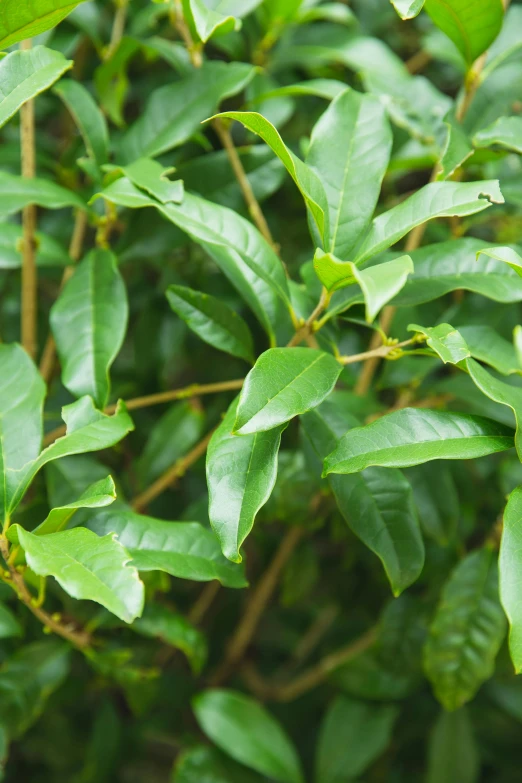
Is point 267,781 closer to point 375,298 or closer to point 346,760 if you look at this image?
point 346,760

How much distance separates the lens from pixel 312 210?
584 millimetres

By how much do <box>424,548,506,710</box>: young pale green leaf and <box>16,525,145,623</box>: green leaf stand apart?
1.74 feet

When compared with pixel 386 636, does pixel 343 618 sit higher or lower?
lower

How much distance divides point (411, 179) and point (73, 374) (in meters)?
0.87

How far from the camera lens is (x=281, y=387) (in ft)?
1.82

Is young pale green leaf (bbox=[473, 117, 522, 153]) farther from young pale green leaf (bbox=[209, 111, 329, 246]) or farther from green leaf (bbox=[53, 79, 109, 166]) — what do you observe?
green leaf (bbox=[53, 79, 109, 166])

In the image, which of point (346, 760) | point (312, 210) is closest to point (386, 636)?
point (346, 760)

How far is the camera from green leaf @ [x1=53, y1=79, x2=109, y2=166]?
0.81 meters

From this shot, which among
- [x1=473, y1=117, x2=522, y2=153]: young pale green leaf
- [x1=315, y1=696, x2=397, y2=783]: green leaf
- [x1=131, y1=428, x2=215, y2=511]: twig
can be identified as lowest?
[x1=315, y1=696, x2=397, y2=783]: green leaf

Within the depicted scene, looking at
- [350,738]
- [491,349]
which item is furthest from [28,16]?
[350,738]

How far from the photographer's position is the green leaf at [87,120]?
2.66 ft

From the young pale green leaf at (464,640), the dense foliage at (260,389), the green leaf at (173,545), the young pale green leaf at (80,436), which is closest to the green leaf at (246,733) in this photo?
the dense foliage at (260,389)

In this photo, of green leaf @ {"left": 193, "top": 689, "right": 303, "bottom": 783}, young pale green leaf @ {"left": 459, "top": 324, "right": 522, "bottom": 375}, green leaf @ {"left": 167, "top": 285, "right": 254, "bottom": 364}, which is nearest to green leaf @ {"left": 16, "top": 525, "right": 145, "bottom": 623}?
green leaf @ {"left": 167, "top": 285, "right": 254, "bottom": 364}

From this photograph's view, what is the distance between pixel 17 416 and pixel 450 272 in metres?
0.44
